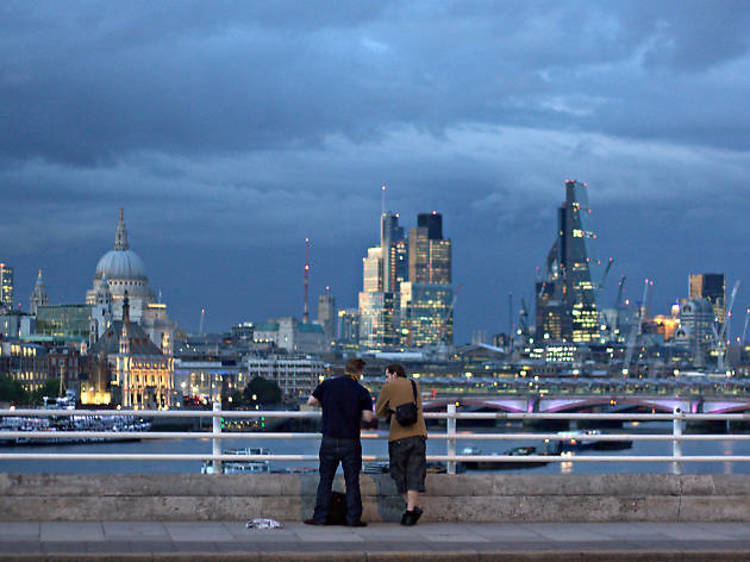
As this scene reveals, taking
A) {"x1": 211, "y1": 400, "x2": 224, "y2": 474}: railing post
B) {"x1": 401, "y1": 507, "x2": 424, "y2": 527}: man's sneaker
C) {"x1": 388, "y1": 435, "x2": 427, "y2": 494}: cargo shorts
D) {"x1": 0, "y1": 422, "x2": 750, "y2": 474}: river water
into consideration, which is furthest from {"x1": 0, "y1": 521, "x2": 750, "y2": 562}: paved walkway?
{"x1": 0, "y1": 422, "x2": 750, "y2": 474}: river water

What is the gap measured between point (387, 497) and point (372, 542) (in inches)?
75.8

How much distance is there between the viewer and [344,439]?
55.9 feet

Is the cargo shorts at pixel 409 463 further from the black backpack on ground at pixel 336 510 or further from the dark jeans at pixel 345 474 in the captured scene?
the black backpack on ground at pixel 336 510

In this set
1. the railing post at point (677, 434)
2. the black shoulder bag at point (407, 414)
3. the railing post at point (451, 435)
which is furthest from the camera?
the railing post at point (677, 434)

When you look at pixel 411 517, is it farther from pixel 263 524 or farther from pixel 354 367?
pixel 354 367

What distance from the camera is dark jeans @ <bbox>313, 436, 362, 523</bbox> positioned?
55.7 ft

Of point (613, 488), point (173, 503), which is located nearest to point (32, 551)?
point (173, 503)

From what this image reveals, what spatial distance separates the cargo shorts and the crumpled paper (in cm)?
151

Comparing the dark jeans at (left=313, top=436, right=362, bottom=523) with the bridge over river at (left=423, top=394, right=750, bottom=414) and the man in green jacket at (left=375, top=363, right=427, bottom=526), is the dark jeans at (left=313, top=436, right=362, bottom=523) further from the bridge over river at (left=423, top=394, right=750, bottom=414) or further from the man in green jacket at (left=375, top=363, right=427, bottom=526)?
the bridge over river at (left=423, top=394, right=750, bottom=414)

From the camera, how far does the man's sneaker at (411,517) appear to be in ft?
56.3

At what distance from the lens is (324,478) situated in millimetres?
16953

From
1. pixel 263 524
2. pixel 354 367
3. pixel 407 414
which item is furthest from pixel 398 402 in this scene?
pixel 263 524

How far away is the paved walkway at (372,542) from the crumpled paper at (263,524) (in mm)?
114

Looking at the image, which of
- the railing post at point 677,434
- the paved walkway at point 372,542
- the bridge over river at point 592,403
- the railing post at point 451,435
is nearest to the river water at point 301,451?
the bridge over river at point 592,403
